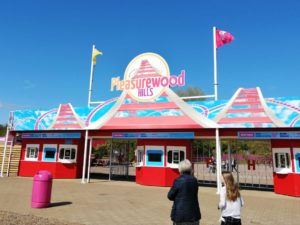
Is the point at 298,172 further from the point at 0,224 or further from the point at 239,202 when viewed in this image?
the point at 0,224

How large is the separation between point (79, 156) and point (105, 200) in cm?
871

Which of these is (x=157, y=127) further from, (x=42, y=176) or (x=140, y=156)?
(x=42, y=176)

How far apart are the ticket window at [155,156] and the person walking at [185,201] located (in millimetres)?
10916

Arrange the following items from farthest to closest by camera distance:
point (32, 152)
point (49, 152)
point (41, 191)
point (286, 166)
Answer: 1. point (32, 152)
2. point (49, 152)
3. point (286, 166)
4. point (41, 191)

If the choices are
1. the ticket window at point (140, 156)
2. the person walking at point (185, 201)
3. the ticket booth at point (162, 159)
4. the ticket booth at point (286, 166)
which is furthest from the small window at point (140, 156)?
the person walking at point (185, 201)

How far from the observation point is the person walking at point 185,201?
3.75 meters

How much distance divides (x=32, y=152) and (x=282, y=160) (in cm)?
1537

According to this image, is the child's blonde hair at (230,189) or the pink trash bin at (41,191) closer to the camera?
the child's blonde hair at (230,189)

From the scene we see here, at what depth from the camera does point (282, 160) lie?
12.7 metres

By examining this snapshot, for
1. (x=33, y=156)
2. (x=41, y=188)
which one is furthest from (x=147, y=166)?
(x=33, y=156)

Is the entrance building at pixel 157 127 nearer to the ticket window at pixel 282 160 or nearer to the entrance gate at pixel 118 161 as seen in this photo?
the ticket window at pixel 282 160

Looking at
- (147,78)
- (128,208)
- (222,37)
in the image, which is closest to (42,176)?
(128,208)

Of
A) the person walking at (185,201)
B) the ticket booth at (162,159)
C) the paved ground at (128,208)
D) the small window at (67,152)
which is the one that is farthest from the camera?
the small window at (67,152)

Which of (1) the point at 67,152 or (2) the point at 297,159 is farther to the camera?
(1) the point at 67,152
